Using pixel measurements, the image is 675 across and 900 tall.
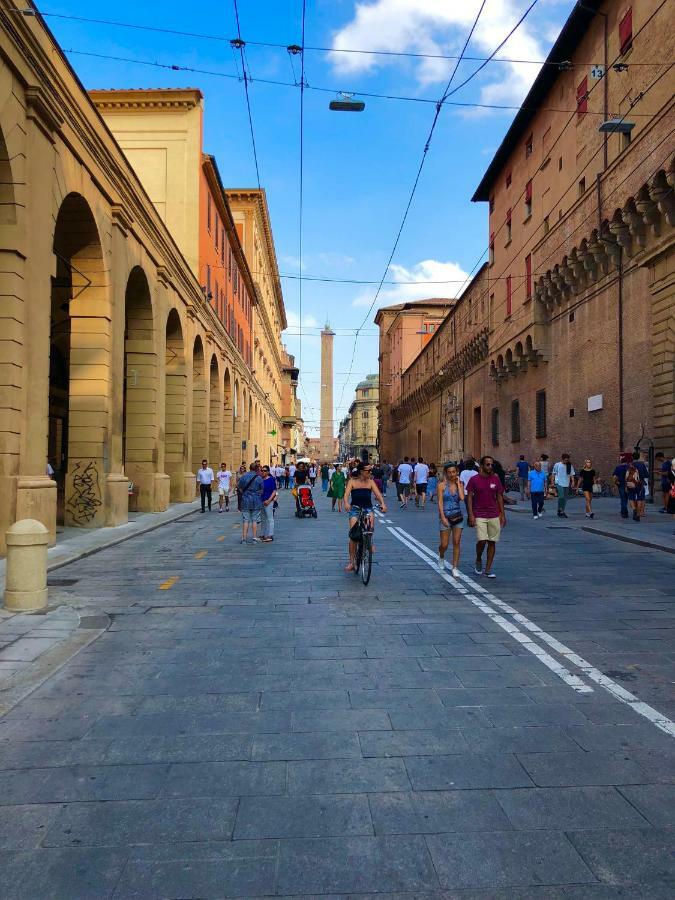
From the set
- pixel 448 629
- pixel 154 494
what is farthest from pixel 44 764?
pixel 154 494

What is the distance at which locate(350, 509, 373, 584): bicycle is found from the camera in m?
9.13

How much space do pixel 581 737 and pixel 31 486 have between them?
10320mm

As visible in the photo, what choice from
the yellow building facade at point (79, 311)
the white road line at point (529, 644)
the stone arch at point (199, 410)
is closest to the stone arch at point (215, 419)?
the stone arch at point (199, 410)

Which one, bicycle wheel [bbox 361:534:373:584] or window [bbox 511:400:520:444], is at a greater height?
window [bbox 511:400:520:444]

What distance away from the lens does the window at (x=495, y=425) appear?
1505 inches

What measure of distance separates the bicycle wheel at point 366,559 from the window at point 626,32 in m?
20.2

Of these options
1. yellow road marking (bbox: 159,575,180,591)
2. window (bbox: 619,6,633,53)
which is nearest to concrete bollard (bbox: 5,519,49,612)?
yellow road marking (bbox: 159,575,180,591)

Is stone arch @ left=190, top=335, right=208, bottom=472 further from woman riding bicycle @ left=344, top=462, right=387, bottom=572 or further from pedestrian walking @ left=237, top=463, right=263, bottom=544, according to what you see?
woman riding bicycle @ left=344, top=462, right=387, bottom=572

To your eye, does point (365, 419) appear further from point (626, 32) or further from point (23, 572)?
point (23, 572)

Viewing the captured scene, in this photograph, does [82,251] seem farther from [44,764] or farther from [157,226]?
[44,764]

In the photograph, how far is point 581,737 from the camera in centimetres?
401

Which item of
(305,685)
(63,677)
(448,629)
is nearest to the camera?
(305,685)

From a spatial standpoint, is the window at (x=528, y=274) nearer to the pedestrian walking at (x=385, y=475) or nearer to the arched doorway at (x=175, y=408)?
the pedestrian walking at (x=385, y=475)

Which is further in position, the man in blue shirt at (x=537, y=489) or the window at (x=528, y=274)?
the window at (x=528, y=274)
